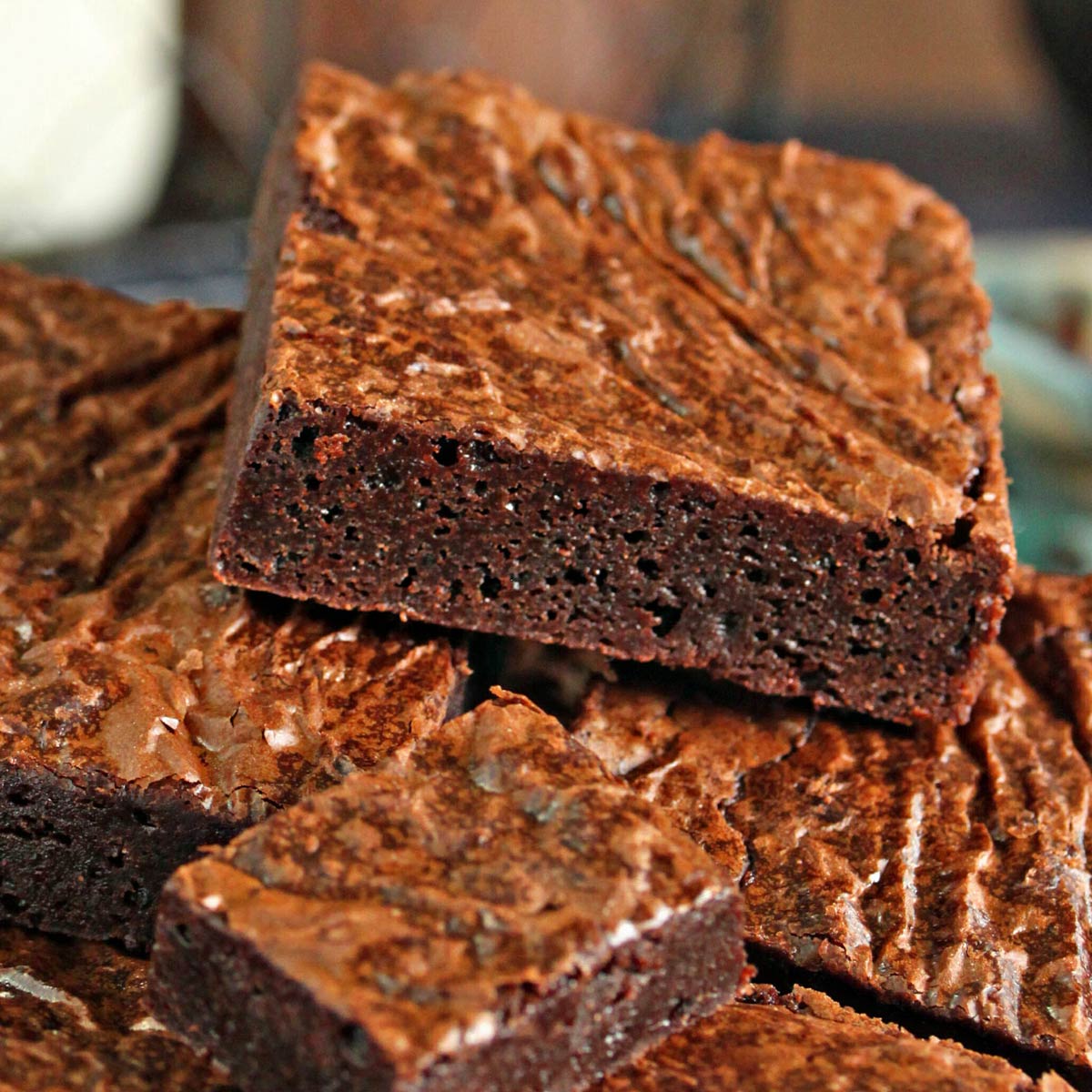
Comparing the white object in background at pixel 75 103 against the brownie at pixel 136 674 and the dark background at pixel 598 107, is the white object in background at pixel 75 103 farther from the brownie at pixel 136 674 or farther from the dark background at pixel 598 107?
the brownie at pixel 136 674

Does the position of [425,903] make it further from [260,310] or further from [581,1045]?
[260,310]

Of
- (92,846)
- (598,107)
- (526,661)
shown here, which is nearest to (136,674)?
(92,846)

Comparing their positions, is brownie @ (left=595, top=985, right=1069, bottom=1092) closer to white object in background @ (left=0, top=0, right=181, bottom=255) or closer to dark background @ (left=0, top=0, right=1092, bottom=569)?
dark background @ (left=0, top=0, right=1092, bottom=569)

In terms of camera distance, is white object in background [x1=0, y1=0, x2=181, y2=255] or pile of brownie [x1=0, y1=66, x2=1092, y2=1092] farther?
white object in background [x1=0, y1=0, x2=181, y2=255]

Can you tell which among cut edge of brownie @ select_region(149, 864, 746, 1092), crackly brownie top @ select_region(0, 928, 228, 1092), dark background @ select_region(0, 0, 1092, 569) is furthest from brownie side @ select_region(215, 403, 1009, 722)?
dark background @ select_region(0, 0, 1092, 569)

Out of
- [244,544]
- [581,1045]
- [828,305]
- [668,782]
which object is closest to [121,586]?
[244,544]
